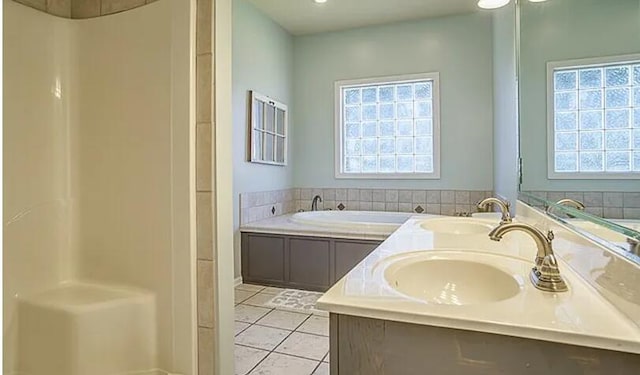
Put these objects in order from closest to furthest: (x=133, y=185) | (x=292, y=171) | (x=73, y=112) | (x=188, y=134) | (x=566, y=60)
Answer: (x=566, y=60) < (x=188, y=134) < (x=133, y=185) < (x=73, y=112) < (x=292, y=171)

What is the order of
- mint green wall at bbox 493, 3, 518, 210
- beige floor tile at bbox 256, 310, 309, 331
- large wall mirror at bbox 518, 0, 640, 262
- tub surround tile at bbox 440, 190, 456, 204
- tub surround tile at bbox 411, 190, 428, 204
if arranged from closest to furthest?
1. large wall mirror at bbox 518, 0, 640, 262
2. mint green wall at bbox 493, 3, 518, 210
3. beige floor tile at bbox 256, 310, 309, 331
4. tub surround tile at bbox 440, 190, 456, 204
5. tub surround tile at bbox 411, 190, 428, 204

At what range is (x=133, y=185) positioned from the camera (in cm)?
181

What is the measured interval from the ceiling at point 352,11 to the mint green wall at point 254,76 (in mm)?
203

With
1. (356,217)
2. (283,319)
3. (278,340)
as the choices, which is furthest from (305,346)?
(356,217)

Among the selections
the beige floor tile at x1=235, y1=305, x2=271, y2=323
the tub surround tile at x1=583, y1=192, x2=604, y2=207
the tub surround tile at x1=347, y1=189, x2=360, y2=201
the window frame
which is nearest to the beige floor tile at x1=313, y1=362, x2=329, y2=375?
the beige floor tile at x1=235, y1=305, x2=271, y2=323

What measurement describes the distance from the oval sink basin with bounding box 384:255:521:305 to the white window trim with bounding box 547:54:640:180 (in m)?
0.42

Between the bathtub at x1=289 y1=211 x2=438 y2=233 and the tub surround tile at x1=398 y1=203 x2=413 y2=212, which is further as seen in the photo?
the tub surround tile at x1=398 y1=203 x2=413 y2=212

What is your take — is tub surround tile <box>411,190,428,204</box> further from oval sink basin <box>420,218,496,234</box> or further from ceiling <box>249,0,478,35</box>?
oval sink basin <box>420,218,496,234</box>

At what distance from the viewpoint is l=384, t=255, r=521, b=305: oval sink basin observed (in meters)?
1.19

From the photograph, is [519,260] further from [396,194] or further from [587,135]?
[396,194]

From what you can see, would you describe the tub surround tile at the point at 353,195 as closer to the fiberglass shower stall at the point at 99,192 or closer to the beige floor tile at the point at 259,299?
the beige floor tile at the point at 259,299

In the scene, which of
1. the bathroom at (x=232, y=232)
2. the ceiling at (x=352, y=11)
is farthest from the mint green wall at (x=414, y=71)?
the bathroom at (x=232, y=232)

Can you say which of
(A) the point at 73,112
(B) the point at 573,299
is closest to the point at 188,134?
(A) the point at 73,112

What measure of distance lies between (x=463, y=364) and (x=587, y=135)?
3.11ft
